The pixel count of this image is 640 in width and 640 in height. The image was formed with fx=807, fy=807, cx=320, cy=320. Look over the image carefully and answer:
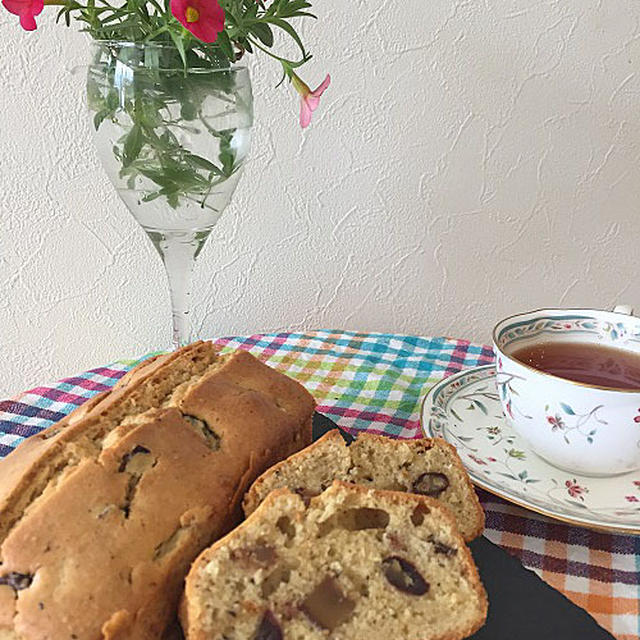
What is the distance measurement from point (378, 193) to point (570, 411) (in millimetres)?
824

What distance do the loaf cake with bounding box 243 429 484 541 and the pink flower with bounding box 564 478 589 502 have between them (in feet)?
0.60

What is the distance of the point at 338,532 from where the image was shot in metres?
0.82

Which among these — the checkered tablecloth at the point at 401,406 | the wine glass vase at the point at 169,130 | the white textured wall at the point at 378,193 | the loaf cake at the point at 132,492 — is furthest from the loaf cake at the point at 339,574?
the white textured wall at the point at 378,193

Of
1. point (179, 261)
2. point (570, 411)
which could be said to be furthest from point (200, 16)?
point (570, 411)

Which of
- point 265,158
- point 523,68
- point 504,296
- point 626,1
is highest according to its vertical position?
point 626,1

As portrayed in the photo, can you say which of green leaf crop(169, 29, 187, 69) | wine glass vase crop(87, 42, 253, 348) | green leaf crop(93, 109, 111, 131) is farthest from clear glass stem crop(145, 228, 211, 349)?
green leaf crop(169, 29, 187, 69)

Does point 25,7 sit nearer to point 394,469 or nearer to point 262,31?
point 262,31

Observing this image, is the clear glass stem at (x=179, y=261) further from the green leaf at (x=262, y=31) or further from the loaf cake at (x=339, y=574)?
the loaf cake at (x=339, y=574)

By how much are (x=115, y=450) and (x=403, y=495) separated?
31 cm

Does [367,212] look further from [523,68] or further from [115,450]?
[115,450]

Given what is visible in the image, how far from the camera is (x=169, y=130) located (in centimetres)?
108

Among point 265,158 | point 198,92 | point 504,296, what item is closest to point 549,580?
point 198,92

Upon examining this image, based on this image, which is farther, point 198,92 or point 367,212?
point 367,212

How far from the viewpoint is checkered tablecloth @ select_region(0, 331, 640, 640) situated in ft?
3.12
